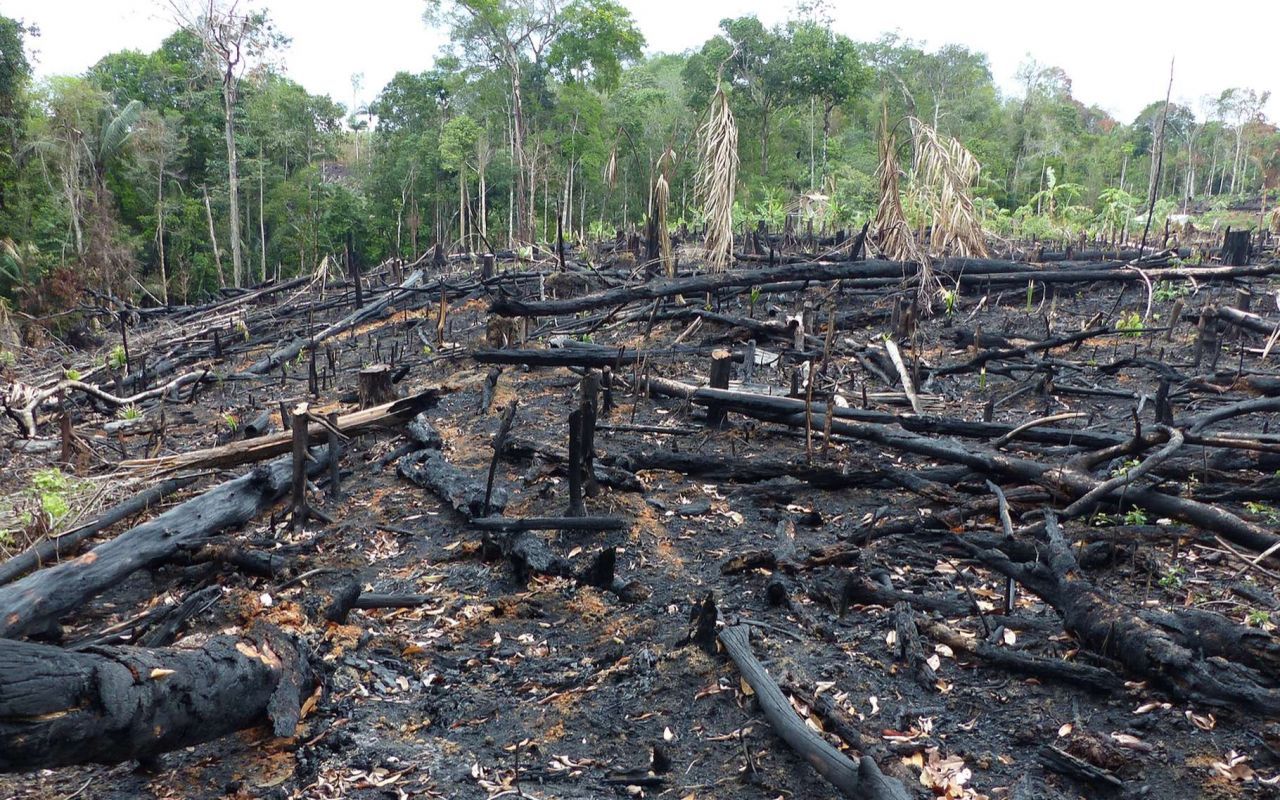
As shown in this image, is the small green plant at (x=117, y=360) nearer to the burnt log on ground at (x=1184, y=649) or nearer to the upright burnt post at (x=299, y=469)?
the upright burnt post at (x=299, y=469)

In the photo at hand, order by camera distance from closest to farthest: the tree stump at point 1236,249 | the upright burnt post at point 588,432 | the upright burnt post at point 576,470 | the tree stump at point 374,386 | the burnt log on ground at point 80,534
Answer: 1. the burnt log on ground at point 80,534
2. the upright burnt post at point 576,470
3. the upright burnt post at point 588,432
4. the tree stump at point 374,386
5. the tree stump at point 1236,249

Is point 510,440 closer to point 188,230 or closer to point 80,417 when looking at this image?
point 80,417

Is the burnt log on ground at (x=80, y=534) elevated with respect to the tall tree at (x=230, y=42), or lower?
lower

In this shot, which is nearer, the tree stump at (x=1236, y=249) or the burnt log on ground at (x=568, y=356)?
the burnt log on ground at (x=568, y=356)

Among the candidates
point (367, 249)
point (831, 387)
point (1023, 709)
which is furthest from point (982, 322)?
point (367, 249)

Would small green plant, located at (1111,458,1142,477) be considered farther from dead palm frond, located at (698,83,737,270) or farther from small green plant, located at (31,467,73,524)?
small green plant, located at (31,467,73,524)

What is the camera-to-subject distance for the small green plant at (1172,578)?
4.34 meters

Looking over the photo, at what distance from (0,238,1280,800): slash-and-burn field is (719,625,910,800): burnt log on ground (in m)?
0.01

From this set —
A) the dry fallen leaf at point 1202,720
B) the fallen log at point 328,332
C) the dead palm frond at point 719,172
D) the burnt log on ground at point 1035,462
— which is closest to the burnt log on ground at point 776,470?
the burnt log on ground at point 1035,462

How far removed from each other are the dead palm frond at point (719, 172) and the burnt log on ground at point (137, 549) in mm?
5547

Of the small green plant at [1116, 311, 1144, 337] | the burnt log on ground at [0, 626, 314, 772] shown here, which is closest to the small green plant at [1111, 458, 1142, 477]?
the burnt log on ground at [0, 626, 314, 772]

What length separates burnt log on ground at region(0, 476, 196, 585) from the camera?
17.0 ft

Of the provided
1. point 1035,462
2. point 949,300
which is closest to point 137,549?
point 1035,462

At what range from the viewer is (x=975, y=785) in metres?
3.07
